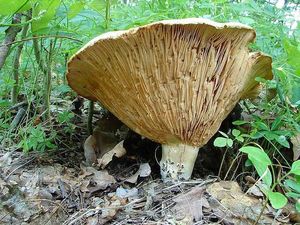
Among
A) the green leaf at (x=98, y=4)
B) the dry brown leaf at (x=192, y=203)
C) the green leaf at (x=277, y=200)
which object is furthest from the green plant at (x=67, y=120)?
the green leaf at (x=277, y=200)

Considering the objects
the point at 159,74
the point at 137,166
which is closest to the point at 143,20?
the point at 159,74

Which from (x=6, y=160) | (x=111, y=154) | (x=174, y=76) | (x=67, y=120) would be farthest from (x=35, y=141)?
(x=174, y=76)

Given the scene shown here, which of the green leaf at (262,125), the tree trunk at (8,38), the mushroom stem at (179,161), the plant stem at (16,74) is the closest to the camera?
the tree trunk at (8,38)

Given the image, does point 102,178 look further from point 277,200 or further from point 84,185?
point 277,200

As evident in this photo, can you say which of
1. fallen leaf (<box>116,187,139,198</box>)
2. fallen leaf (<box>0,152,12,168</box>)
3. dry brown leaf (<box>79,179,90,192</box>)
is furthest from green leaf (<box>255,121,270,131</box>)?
fallen leaf (<box>0,152,12,168</box>)

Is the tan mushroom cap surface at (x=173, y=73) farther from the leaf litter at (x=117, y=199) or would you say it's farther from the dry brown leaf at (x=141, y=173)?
the leaf litter at (x=117, y=199)
